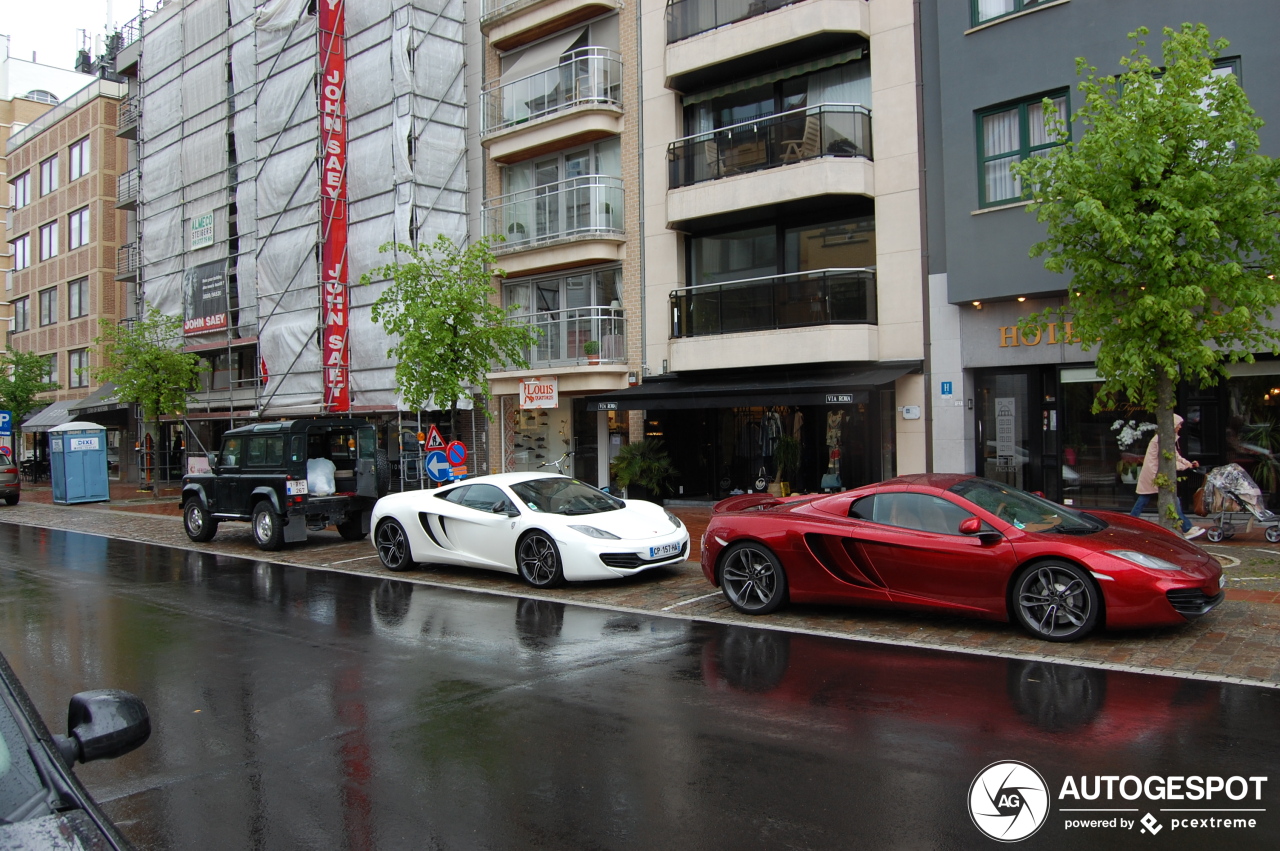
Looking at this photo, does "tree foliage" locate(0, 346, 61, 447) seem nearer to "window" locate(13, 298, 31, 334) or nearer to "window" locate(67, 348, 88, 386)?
"window" locate(67, 348, 88, 386)

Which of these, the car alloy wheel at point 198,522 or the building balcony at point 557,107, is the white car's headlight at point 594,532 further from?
the building balcony at point 557,107

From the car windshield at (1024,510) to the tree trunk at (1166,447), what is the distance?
3.35 metres

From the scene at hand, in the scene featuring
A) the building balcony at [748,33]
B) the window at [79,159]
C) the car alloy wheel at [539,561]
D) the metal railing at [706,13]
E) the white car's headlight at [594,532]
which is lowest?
the car alloy wheel at [539,561]

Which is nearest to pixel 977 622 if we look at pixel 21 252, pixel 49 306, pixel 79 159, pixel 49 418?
pixel 49 418

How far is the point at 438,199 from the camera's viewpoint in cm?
2444

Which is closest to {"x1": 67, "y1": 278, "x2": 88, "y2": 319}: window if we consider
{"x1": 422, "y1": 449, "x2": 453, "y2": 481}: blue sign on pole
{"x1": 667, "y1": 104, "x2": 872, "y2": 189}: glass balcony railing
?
{"x1": 422, "y1": 449, "x2": 453, "y2": 481}: blue sign on pole

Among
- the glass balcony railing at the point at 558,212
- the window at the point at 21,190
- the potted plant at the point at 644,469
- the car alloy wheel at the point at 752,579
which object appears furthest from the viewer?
the window at the point at 21,190

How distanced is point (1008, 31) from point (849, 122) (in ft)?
10.2

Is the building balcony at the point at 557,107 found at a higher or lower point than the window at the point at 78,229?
lower

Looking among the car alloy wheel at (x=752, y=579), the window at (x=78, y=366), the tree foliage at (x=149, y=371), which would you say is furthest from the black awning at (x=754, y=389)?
the window at (x=78, y=366)

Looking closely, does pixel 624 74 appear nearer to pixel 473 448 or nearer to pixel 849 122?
pixel 849 122

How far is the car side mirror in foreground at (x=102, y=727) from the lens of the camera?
8.76 feet

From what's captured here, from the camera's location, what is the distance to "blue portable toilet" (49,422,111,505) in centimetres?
2725

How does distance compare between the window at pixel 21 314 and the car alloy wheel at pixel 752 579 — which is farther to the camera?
the window at pixel 21 314
